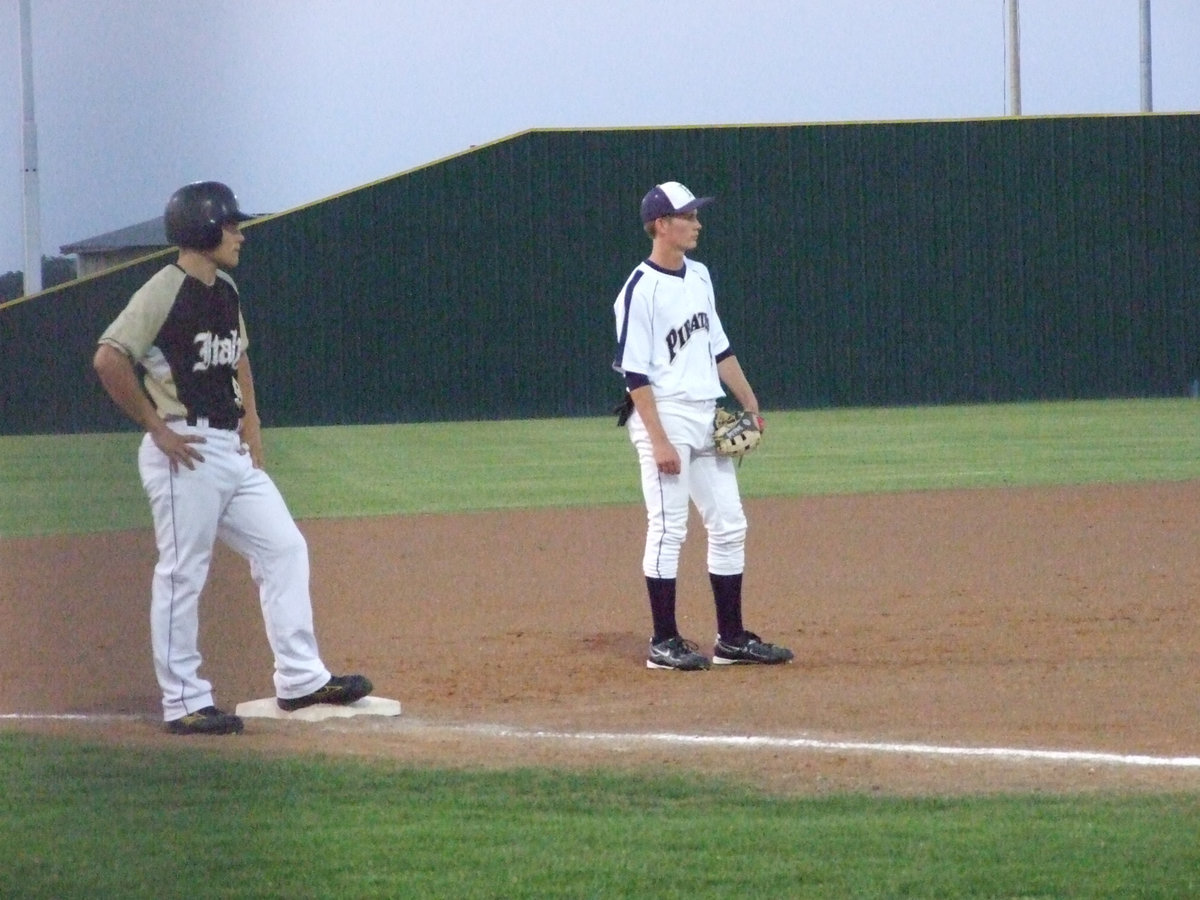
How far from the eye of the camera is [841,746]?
4906mm

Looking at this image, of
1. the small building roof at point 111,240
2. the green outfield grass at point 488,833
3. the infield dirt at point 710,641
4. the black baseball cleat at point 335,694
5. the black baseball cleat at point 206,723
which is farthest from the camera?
the black baseball cleat at point 335,694

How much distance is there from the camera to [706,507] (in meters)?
6.40

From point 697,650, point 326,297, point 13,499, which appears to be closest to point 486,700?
point 697,650

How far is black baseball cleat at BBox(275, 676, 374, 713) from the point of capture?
17.5ft

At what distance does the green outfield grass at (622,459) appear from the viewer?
13477mm

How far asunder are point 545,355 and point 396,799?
70.4 feet

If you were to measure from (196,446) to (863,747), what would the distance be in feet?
6.96

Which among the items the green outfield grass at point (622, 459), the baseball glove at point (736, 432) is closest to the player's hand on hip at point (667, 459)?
the baseball glove at point (736, 432)

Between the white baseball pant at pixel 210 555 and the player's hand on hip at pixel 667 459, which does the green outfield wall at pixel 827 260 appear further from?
the white baseball pant at pixel 210 555

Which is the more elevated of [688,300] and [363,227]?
[363,227]

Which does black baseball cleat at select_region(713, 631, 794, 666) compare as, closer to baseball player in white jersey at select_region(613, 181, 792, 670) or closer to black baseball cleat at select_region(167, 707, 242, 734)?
baseball player in white jersey at select_region(613, 181, 792, 670)

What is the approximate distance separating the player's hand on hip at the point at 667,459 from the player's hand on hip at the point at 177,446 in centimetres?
181

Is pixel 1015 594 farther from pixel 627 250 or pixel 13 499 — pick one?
pixel 627 250

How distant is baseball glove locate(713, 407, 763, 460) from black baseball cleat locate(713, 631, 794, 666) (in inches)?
28.4
